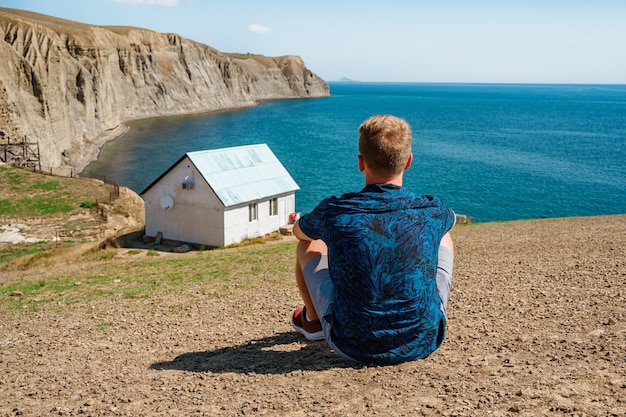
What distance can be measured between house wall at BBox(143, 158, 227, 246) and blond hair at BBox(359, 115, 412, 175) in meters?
23.5

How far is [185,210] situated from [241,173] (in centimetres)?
333

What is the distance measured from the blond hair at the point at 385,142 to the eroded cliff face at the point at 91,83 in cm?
5184

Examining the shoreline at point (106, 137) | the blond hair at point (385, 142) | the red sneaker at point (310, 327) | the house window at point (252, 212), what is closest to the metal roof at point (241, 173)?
the house window at point (252, 212)

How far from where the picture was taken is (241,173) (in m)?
30.2

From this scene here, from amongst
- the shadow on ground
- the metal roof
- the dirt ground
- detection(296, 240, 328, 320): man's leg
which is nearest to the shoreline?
the metal roof

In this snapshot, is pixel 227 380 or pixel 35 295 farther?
pixel 35 295

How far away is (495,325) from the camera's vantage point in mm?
7672

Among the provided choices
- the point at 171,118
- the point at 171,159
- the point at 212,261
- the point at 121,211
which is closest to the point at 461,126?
the point at 171,118

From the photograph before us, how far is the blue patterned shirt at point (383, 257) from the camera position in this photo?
16.3ft

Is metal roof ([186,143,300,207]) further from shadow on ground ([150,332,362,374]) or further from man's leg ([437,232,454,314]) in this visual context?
man's leg ([437,232,454,314])

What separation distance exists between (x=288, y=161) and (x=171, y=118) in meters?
61.7

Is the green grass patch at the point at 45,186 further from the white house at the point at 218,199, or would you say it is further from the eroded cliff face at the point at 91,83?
the white house at the point at 218,199

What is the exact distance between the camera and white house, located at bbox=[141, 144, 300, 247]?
28.5 meters

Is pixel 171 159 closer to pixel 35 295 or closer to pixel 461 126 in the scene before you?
→ pixel 35 295
